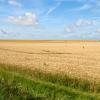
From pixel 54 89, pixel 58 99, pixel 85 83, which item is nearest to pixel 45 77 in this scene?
pixel 85 83

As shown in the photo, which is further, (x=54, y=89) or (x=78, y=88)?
(x=78, y=88)

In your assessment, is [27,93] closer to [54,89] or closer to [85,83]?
[54,89]

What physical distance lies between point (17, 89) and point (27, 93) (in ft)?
2.27

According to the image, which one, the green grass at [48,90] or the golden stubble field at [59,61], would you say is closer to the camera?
the green grass at [48,90]

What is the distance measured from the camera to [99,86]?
13898 millimetres

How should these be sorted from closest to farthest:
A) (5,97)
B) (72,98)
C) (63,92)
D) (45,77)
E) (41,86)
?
→ (5,97)
(72,98)
(63,92)
(41,86)
(45,77)

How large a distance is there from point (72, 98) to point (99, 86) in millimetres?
3544

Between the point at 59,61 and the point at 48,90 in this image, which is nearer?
the point at 48,90

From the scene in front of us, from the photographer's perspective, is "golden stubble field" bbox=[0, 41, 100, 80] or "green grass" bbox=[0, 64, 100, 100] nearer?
"green grass" bbox=[0, 64, 100, 100]

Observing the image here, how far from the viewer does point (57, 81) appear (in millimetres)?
15086

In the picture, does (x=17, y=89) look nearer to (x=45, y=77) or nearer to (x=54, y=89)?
(x=54, y=89)

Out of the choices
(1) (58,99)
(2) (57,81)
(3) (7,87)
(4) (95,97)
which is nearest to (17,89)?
(3) (7,87)

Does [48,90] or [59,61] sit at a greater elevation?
[59,61]

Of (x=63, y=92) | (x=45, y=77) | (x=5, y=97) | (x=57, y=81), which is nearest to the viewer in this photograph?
(x=5, y=97)
